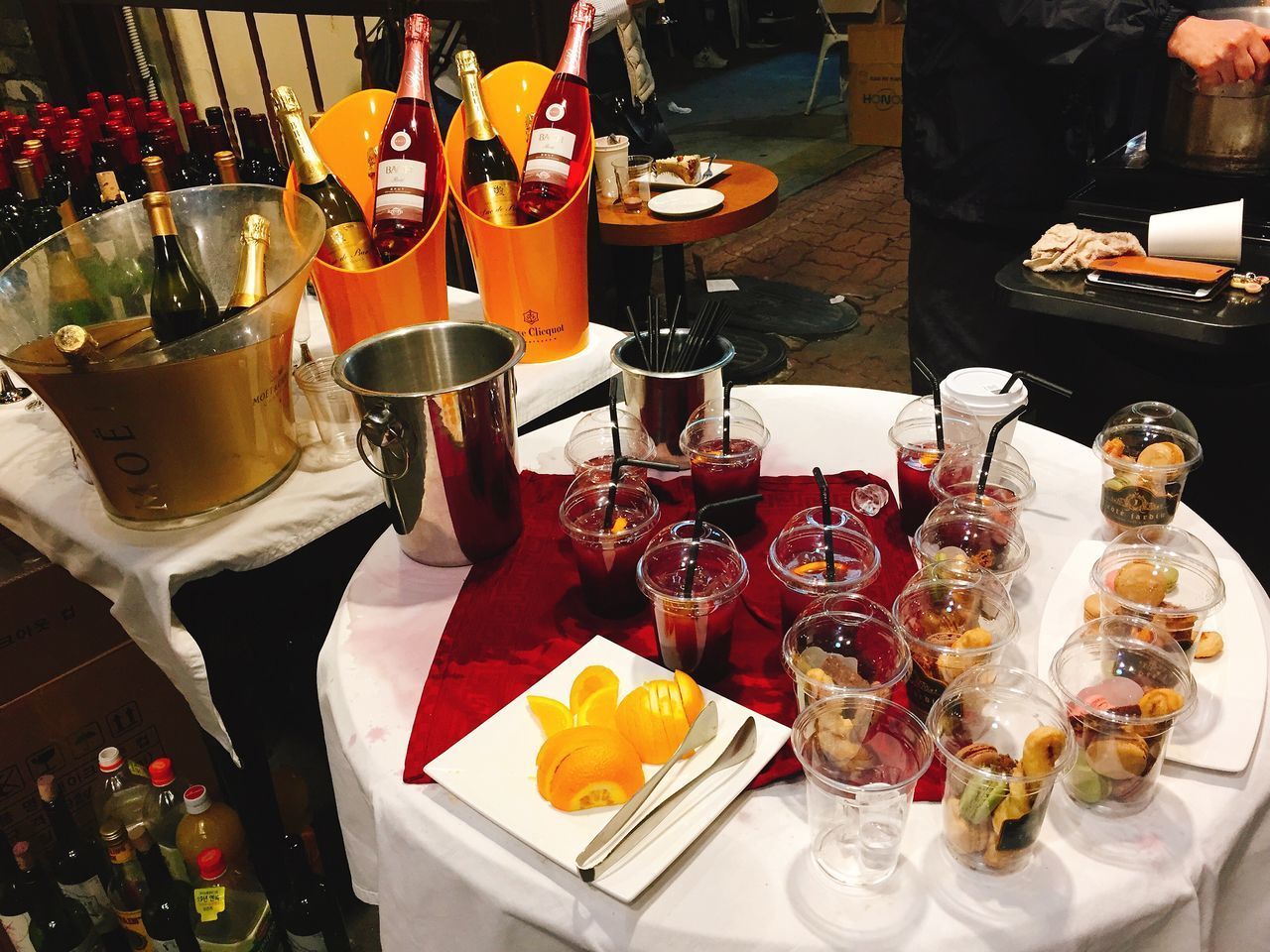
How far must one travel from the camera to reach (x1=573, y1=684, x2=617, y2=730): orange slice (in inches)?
40.2

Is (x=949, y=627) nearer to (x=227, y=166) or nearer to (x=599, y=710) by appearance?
(x=599, y=710)

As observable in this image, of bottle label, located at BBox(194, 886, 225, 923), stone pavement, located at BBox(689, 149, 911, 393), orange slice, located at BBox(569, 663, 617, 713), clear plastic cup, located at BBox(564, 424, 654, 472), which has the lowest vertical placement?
stone pavement, located at BBox(689, 149, 911, 393)

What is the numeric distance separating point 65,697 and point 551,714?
1.26m

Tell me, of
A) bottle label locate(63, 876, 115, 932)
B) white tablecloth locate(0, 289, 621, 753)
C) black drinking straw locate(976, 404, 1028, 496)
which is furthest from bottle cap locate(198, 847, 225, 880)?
black drinking straw locate(976, 404, 1028, 496)

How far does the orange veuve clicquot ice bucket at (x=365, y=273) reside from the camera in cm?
160

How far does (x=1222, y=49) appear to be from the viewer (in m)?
1.87

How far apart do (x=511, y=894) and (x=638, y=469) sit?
0.67 meters

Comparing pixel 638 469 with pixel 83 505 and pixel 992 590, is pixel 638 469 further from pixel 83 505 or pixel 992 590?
pixel 83 505

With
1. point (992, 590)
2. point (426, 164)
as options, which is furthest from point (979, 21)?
point (992, 590)

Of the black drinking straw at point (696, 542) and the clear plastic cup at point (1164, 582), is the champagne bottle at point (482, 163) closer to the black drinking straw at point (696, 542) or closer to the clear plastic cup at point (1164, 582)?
the black drinking straw at point (696, 542)

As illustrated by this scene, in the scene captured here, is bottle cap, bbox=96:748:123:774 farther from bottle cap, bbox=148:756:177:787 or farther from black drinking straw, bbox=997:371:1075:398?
black drinking straw, bbox=997:371:1075:398

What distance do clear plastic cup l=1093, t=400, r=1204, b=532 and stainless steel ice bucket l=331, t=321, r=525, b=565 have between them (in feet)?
2.67

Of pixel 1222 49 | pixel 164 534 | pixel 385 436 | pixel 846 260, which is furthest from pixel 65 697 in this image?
pixel 846 260

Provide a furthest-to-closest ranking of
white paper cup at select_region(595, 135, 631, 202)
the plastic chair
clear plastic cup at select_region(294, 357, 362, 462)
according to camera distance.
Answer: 1. the plastic chair
2. white paper cup at select_region(595, 135, 631, 202)
3. clear plastic cup at select_region(294, 357, 362, 462)
